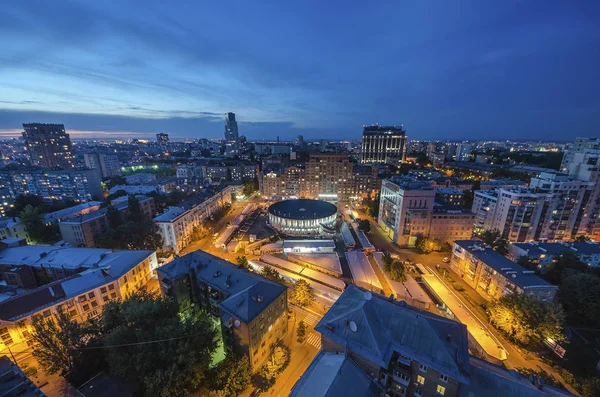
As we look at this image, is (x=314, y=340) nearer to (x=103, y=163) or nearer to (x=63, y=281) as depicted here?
(x=63, y=281)

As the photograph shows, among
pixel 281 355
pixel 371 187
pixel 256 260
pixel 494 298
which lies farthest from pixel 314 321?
pixel 371 187

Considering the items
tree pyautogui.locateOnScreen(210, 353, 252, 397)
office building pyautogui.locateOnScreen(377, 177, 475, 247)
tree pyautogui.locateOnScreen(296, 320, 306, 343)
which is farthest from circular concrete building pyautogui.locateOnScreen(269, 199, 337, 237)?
tree pyautogui.locateOnScreen(210, 353, 252, 397)

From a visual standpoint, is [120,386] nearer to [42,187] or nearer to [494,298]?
[494,298]

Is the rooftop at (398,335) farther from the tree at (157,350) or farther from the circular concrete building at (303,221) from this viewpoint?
the circular concrete building at (303,221)

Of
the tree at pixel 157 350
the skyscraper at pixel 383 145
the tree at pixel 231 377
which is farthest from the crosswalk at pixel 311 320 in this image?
the skyscraper at pixel 383 145

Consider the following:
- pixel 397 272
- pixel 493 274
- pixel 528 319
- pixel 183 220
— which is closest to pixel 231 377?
pixel 397 272
